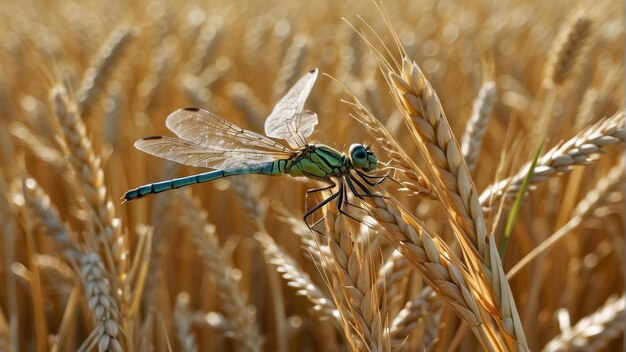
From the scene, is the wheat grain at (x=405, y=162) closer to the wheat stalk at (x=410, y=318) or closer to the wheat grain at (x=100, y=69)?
the wheat stalk at (x=410, y=318)

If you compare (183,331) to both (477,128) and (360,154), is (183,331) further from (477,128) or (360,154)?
(477,128)

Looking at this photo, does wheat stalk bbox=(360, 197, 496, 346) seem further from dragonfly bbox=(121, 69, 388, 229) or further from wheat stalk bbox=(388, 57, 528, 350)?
dragonfly bbox=(121, 69, 388, 229)

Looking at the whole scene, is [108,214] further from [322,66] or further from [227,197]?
[322,66]

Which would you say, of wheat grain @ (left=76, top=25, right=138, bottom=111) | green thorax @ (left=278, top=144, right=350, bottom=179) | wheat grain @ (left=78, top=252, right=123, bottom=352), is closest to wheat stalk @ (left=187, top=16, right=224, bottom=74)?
wheat grain @ (left=76, top=25, right=138, bottom=111)

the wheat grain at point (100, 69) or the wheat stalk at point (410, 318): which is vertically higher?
the wheat grain at point (100, 69)

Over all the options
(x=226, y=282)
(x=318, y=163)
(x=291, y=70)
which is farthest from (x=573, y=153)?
(x=291, y=70)

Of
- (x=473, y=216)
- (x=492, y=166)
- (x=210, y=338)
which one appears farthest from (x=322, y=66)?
(x=473, y=216)

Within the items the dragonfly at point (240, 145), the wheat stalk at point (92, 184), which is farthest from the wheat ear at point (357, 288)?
the dragonfly at point (240, 145)
